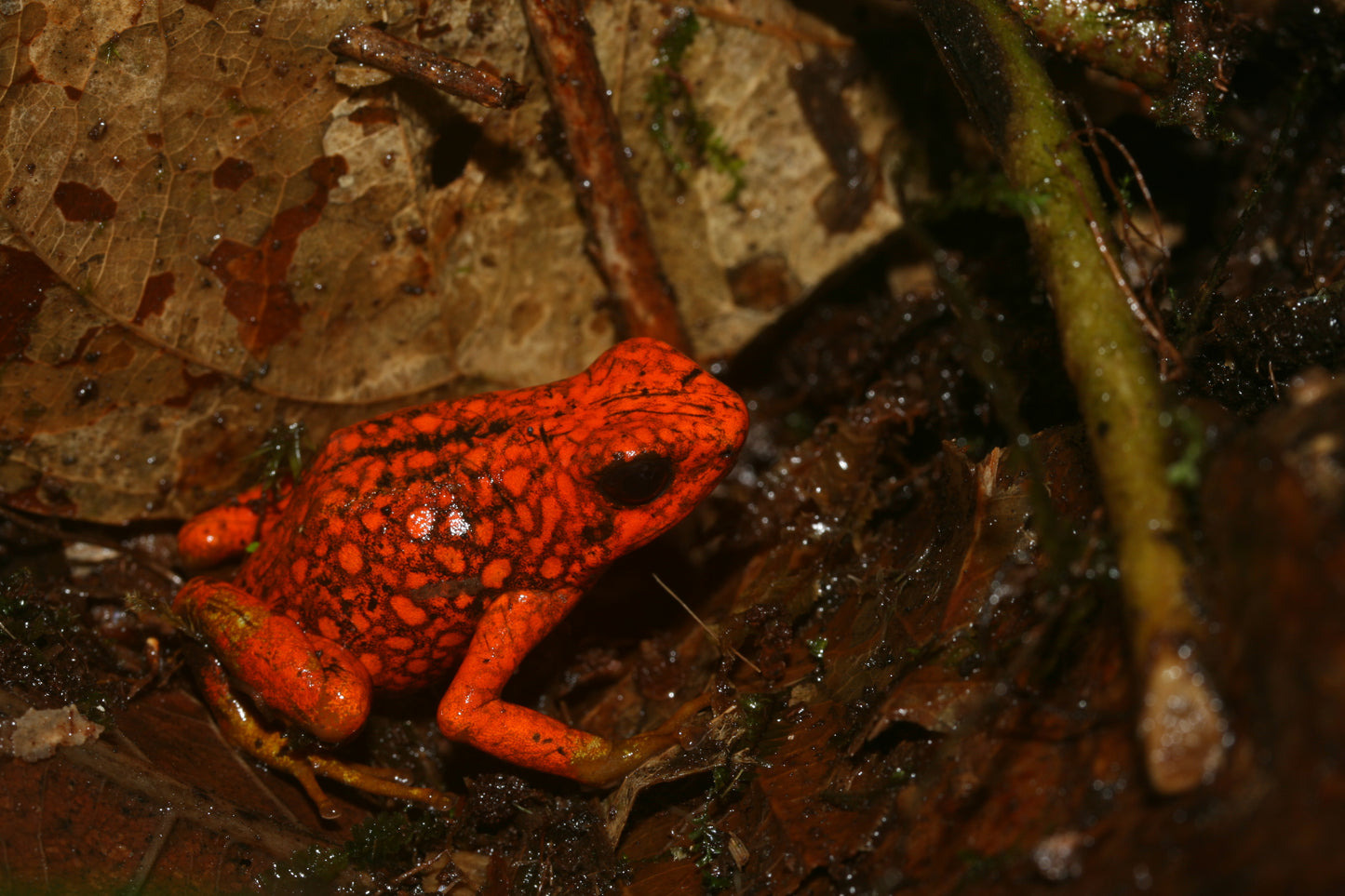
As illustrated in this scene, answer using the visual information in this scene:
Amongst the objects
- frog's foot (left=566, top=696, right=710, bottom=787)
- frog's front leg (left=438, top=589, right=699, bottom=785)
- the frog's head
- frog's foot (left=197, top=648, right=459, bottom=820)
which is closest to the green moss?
the frog's head

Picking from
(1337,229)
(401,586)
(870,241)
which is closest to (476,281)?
(401,586)

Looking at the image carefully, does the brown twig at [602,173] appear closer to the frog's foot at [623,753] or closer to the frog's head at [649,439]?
the frog's head at [649,439]

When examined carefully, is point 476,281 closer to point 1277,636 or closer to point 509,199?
point 509,199

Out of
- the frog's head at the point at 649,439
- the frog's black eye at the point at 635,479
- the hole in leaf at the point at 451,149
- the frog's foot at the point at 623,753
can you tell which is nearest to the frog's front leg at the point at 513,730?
the frog's foot at the point at 623,753

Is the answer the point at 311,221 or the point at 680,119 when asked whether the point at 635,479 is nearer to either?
the point at 311,221

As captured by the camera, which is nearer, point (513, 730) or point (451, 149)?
point (513, 730)

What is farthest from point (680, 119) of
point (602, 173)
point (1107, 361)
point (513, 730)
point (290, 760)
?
point (290, 760)
